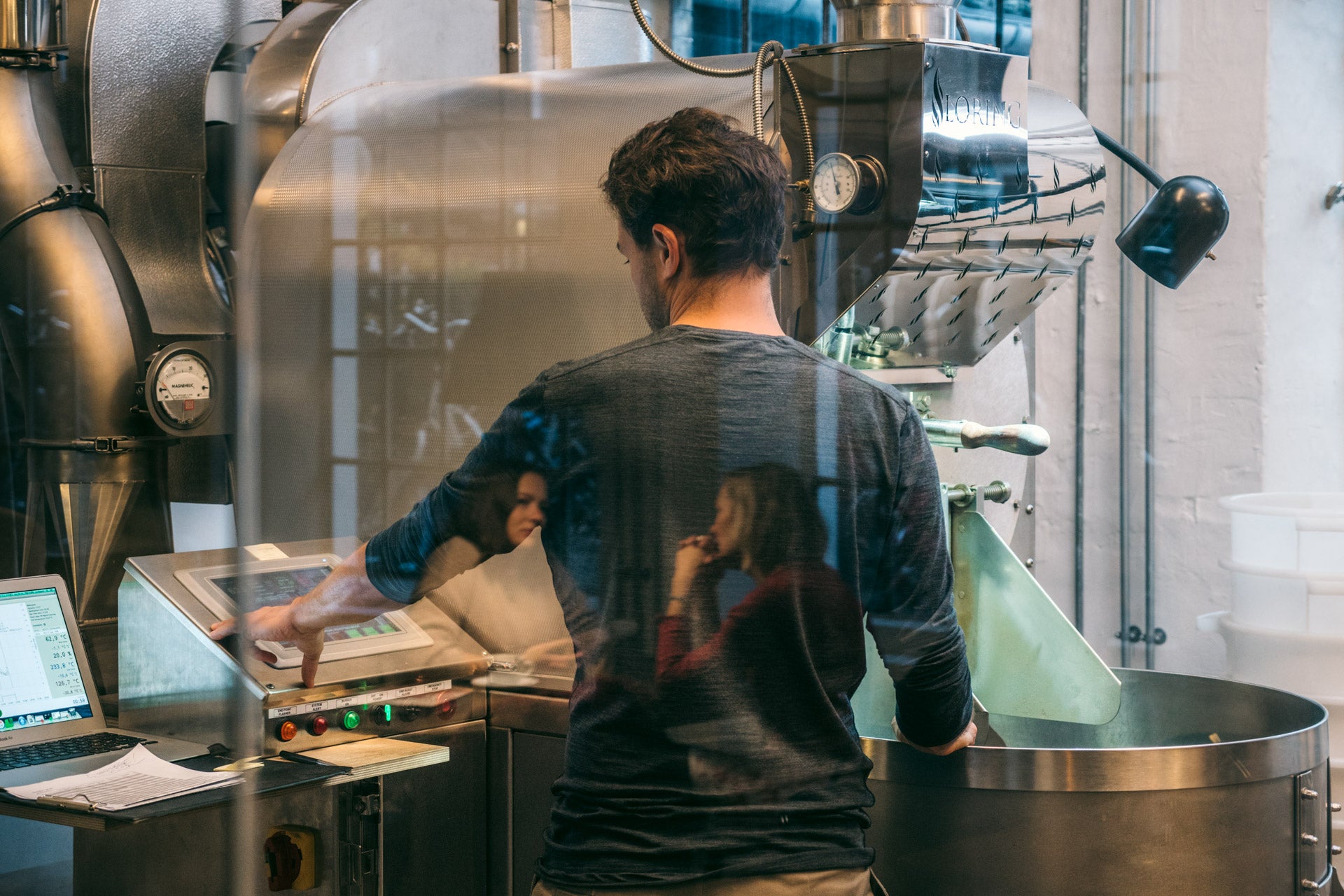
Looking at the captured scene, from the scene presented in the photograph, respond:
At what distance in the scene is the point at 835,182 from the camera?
1.04m

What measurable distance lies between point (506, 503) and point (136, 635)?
2.04 feet

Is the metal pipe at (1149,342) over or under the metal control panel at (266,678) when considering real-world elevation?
over

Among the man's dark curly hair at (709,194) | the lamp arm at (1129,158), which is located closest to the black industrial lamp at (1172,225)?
the lamp arm at (1129,158)

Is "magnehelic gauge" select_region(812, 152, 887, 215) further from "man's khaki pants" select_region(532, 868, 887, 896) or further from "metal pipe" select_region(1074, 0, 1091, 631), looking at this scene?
"man's khaki pants" select_region(532, 868, 887, 896)

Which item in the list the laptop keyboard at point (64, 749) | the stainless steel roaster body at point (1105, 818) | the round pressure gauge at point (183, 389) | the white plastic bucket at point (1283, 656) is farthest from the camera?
the round pressure gauge at point (183, 389)

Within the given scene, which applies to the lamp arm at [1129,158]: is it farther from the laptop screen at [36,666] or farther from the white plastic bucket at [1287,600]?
the laptop screen at [36,666]

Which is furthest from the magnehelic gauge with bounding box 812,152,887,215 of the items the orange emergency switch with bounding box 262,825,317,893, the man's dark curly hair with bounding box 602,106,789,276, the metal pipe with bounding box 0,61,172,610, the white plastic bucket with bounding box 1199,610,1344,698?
the metal pipe with bounding box 0,61,172,610

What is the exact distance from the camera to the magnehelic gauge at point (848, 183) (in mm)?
1027

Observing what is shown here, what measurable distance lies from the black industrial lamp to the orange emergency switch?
932mm

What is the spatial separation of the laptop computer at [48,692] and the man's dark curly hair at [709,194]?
73 cm

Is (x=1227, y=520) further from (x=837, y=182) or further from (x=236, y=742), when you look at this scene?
(x=236, y=742)

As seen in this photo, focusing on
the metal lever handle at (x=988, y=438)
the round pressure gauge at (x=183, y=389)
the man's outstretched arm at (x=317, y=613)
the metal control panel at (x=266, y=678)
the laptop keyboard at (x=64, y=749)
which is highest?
the round pressure gauge at (x=183, y=389)

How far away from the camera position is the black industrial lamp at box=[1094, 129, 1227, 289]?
1094 millimetres

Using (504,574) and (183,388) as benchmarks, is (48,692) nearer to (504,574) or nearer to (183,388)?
(183,388)
